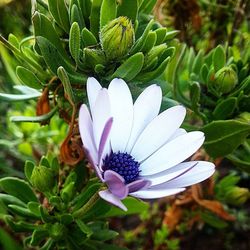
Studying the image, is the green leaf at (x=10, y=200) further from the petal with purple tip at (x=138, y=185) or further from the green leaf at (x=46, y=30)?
the petal with purple tip at (x=138, y=185)

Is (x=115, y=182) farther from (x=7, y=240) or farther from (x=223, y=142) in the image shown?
(x=7, y=240)

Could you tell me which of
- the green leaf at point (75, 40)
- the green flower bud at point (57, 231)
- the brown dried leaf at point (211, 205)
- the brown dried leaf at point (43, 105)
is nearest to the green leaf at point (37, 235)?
the green flower bud at point (57, 231)

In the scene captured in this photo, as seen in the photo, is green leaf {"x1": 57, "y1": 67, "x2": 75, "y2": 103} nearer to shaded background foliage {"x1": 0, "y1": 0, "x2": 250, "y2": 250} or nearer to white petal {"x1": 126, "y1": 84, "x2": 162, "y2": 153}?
white petal {"x1": 126, "y1": 84, "x2": 162, "y2": 153}

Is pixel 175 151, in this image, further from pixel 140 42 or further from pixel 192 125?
pixel 192 125

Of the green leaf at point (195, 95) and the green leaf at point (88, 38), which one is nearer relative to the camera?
the green leaf at point (88, 38)

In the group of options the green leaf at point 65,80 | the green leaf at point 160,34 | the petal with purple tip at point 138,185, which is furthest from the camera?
the green leaf at point 160,34

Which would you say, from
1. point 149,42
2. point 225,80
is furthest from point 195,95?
point 149,42

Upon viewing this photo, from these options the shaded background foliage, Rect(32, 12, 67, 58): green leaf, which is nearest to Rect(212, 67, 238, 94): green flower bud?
the shaded background foliage
